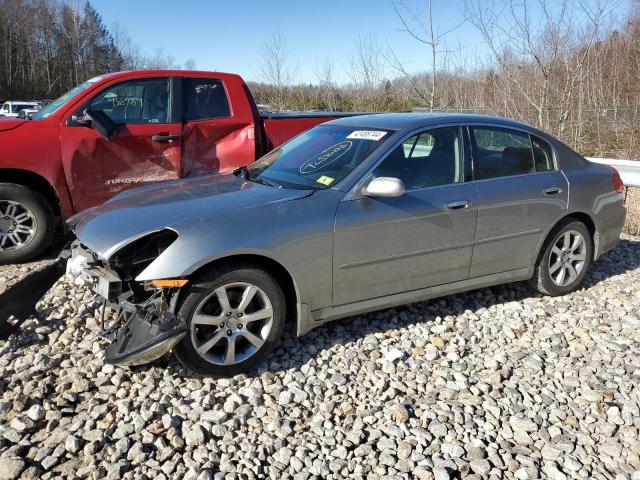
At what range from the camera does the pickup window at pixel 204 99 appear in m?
5.76

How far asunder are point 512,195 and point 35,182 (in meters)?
4.45

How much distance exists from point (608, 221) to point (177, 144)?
14.2ft

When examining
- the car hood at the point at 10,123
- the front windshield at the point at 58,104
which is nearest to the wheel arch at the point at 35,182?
the car hood at the point at 10,123

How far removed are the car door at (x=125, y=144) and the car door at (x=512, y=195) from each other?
3099 mm

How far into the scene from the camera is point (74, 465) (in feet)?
8.55

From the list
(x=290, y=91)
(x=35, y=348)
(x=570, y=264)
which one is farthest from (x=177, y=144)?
(x=290, y=91)

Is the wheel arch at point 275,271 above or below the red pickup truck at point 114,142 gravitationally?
below

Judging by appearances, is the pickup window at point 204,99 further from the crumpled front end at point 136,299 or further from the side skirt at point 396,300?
the side skirt at point 396,300

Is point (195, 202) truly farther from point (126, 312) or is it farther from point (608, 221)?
point (608, 221)

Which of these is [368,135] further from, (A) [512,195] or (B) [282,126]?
(B) [282,126]

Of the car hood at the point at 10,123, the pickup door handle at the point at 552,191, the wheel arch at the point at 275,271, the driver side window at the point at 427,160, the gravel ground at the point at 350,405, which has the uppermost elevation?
the car hood at the point at 10,123

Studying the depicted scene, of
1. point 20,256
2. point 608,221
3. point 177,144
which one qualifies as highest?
point 177,144

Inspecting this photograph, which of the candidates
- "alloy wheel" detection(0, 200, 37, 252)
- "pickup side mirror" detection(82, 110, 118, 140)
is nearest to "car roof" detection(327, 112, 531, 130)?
"pickup side mirror" detection(82, 110, 118, 140)

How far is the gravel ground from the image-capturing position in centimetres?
267
